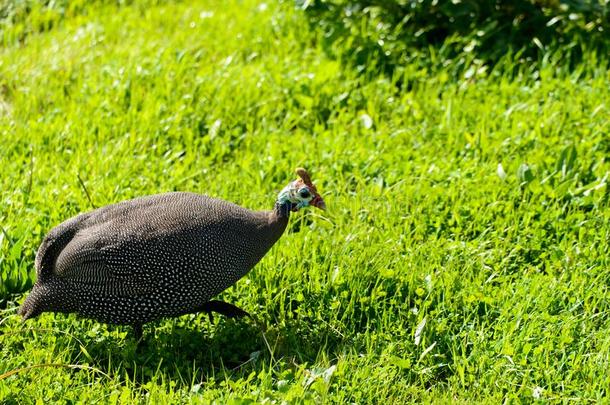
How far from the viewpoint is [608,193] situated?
15.8ft

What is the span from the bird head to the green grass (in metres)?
0.37

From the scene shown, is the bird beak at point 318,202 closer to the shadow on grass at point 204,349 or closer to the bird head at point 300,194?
the bird head at point 300,194

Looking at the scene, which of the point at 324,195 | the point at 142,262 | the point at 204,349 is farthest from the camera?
the point at 324,195

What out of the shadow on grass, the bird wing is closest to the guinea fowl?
the bird wing

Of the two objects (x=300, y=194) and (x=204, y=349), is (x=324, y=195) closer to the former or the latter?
(x=300, y=194)

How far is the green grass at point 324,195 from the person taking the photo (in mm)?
3873

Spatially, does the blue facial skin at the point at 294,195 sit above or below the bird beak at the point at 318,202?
above

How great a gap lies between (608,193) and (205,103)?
2.38 meters

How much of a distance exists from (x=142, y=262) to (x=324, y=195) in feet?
4.51

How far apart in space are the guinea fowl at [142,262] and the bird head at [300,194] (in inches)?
2.9

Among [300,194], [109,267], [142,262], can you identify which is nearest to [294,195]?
[300,194]

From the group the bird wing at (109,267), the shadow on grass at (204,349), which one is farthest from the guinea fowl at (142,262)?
the shadow on grass at (204,349)

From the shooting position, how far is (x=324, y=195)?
4.97m

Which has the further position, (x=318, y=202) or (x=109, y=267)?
(x=318, y=202)
